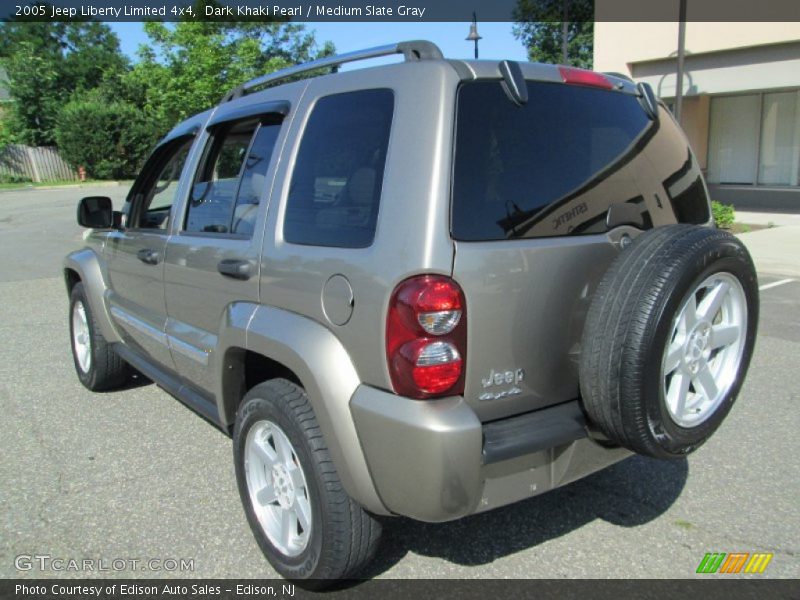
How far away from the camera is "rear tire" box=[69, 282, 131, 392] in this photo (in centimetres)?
488

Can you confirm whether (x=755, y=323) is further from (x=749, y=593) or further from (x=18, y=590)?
(x=18, y=590)

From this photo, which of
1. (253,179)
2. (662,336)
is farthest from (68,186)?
(662,336)

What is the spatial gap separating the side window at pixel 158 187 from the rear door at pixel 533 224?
2.10 meters

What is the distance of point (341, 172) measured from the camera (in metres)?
2.60

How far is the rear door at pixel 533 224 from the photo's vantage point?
7.49ft

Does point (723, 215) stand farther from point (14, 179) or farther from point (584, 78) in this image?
point (14, 179)

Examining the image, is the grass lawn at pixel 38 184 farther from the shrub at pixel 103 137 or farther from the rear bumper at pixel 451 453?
the rear bumper at pixel 451 453

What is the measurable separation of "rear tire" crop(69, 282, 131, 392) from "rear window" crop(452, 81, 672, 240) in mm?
3478

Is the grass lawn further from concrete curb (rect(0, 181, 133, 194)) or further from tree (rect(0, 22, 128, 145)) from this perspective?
tree (rect(0, 22, 128, 145))

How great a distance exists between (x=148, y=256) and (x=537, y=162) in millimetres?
2300

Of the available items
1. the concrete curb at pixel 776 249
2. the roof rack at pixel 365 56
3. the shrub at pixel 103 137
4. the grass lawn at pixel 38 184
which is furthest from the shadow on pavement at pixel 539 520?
the shrub at pixel 103 137

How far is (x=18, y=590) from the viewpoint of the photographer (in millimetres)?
2785

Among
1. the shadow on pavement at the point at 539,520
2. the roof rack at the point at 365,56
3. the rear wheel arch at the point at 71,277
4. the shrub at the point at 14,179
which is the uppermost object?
the shrub at the point at 14,179

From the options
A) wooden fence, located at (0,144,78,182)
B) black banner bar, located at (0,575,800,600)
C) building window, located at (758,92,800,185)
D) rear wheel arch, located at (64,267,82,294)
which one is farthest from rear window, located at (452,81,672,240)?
wooden fence, located at (0,144,78,182)
